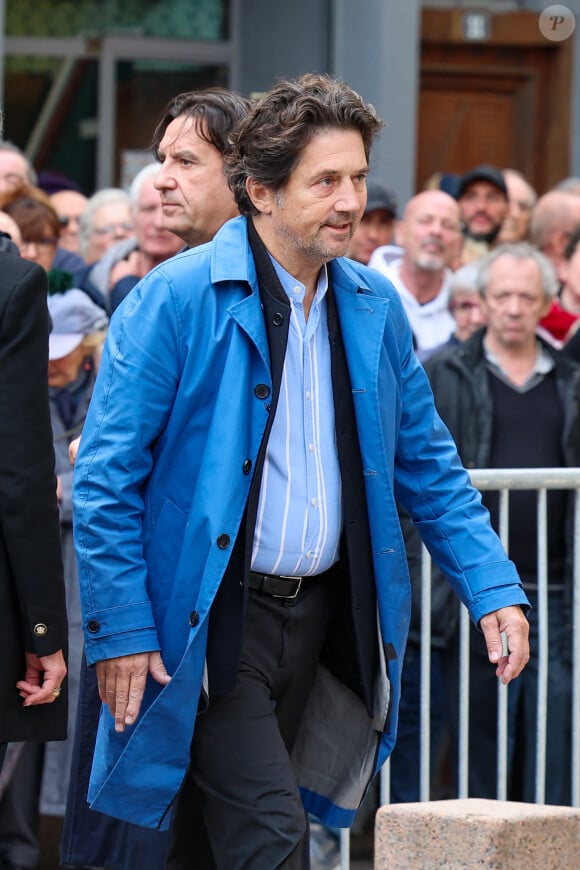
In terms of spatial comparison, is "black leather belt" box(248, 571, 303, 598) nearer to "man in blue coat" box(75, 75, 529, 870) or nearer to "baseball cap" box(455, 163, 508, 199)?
"man in blue coat" box(75, 75, 529, 870)

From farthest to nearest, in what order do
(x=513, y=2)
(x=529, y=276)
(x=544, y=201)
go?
(x=513, y=2)
(x=544, y=201)
(x=529, y=276)

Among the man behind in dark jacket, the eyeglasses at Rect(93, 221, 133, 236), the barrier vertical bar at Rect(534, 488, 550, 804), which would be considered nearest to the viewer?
the barrier vertical bar at Rect(534, 488, 550, 804)

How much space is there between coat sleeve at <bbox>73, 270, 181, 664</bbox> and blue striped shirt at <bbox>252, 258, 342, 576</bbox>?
0.26 metres

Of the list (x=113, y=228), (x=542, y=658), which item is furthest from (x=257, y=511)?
(x=113, y=228)

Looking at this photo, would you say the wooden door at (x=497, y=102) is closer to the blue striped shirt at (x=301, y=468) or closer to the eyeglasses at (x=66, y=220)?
the eyeglasses at (x=66, y=220)

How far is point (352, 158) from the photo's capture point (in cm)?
368

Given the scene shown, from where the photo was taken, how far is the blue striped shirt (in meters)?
3.62

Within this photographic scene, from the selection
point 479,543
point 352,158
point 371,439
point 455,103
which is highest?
point 455,103

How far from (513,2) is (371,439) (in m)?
9.36

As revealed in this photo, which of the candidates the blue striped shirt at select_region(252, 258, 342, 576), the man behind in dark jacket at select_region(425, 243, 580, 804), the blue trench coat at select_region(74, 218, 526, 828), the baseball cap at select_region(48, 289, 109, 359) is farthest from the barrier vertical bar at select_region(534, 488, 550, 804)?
the baseball cap at select_region(48, 289, 109, 359)

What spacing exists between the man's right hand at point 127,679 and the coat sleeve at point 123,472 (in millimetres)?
30

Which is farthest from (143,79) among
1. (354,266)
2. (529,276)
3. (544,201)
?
(354,266)

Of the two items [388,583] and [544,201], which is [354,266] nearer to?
[388,583]

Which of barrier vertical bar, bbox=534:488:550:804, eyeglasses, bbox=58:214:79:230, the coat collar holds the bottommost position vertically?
barrier vertical bar, bbox=534:488:550:804
